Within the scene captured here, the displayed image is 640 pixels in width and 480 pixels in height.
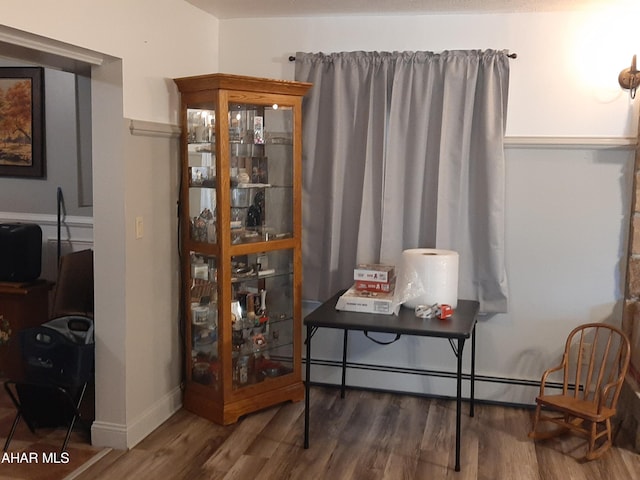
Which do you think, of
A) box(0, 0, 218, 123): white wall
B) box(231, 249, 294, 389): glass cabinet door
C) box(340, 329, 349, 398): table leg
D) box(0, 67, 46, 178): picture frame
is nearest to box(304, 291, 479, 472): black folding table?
box(231, 249, 294, 389): glass cabinet door

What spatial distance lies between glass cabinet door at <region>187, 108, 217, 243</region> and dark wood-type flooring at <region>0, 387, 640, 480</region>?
1055 mm

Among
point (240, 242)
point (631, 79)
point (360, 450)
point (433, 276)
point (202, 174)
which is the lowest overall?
point (360, 450)

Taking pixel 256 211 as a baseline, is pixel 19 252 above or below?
below

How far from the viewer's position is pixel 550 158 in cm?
381

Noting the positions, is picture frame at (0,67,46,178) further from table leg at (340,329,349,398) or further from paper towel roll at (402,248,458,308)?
paper towel roll at (402,248,458,308)

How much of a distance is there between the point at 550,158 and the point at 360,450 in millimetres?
1917

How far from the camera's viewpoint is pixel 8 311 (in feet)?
13.8

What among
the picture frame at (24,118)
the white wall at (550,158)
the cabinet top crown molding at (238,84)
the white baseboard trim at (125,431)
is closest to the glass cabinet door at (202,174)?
the cabinet top crown molding at (238,84)

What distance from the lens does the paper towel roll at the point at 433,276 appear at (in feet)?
11.6

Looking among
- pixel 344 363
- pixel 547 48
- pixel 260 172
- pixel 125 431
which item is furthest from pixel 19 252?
pixel 547 48

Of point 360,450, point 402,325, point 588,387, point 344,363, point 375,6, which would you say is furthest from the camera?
point 344,363

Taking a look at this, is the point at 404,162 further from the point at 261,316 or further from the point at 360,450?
the point at 360,450

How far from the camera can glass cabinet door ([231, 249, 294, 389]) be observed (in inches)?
148

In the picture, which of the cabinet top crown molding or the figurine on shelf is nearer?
the cabinet top crown molding
